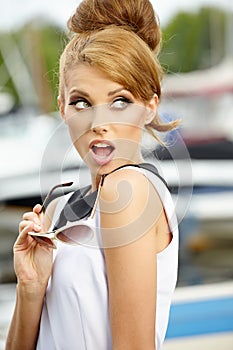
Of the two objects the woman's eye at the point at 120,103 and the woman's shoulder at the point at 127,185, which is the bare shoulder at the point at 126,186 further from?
the woman's eye at the point at 120,103

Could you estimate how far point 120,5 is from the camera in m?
1.49

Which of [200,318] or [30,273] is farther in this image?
[200,318]

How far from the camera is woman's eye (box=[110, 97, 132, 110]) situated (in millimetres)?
1365

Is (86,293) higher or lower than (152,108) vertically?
lower

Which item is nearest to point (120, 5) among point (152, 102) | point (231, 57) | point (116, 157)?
point (152, 102)

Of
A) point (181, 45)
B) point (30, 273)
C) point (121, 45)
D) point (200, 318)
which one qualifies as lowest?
point (181, 45)

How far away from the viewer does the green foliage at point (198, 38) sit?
14195mm

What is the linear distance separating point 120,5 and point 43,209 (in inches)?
15.4

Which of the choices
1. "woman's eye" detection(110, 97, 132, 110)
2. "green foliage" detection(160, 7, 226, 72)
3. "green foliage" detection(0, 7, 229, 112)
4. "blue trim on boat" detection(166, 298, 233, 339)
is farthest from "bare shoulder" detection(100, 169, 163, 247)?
"green foliage" detection(160, 7, 226, 72)

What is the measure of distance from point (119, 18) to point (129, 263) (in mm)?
441

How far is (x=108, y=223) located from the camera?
4.32 feet

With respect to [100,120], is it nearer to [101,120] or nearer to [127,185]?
[101,120]

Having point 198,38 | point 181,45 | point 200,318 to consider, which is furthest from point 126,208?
point 181,45

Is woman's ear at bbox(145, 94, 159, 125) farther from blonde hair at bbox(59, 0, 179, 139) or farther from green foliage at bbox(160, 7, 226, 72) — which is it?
green foliage at bbox(160, 7, 226, 72)
